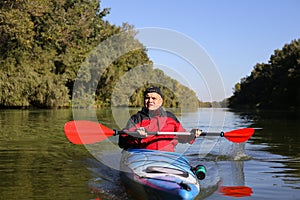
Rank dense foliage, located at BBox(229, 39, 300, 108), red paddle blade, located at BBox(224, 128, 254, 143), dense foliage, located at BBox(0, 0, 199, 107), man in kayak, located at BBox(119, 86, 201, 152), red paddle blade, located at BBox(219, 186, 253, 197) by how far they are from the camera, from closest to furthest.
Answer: red paddle blade, located at BBox(219, 186, 253, 197) → man in kayak, located at BBox(119, 86, 201, 152) → red paddle blade, located at BBox(224, 128, 254, 143) → dense foliage, located at BBox(0, 0, 199, 107) → dense foliage, located at BBox(229, 39, 300, 108)

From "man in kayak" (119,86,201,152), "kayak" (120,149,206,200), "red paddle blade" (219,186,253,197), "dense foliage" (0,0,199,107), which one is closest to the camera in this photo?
"kayak" (120,149,206,200)

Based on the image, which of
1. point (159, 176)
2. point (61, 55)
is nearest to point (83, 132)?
point (159, 176)

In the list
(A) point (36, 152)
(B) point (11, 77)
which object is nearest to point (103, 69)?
(B) point (11, 77)

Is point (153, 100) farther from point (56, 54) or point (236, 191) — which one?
point (56, 54)

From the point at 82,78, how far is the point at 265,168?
32.8 meters

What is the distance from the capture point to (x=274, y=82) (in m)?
71.8

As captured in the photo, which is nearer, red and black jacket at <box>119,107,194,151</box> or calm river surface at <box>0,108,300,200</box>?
calm river surface at <box>0,108,300,200</box>

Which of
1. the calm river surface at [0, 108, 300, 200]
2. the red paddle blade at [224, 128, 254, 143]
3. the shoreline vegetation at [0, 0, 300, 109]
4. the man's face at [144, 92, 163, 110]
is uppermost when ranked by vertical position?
the shoreline vegetation at [0, 0, 300, 109]

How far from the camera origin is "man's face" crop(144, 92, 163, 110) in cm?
696

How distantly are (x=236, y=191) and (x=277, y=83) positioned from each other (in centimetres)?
6525

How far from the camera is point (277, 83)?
69125 millimetres

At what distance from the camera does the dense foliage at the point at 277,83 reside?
58562mm

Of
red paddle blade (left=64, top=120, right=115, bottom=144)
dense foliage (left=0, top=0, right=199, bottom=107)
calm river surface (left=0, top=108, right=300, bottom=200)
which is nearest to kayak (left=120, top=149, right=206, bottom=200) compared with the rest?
calm river surface (left=0, top=108, right=300, bottom=200)

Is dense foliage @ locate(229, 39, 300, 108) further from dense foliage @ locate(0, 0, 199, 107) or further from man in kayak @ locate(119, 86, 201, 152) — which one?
man in kayak @ locate(119, 86, 201, 152)
